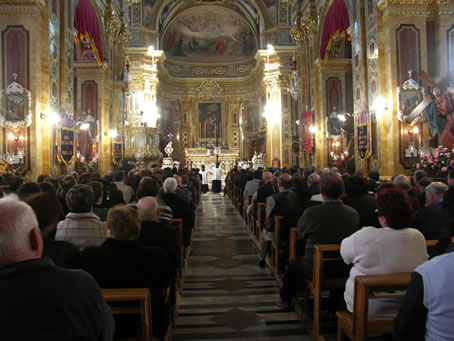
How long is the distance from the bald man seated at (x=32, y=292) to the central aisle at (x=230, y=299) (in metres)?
2.34

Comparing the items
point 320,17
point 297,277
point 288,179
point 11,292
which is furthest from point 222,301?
point 320,17

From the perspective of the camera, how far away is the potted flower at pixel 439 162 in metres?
7.67

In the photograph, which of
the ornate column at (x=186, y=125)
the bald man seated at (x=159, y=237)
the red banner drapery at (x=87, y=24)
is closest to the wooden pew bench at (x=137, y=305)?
the bald man seated at (x=159, y=237)

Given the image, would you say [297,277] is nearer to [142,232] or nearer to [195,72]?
[142,232]

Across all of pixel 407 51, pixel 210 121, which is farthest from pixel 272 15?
pixel 407 51

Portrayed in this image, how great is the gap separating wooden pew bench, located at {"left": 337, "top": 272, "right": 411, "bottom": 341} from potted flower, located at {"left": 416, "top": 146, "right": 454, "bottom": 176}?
19.1ft

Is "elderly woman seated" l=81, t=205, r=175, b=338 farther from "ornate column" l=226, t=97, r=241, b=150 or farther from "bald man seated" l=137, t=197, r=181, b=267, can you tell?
"ornate column" l=226, t=97, r=241, b=150

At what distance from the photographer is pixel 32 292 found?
→ 1.48m

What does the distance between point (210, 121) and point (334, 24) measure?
1816 cm

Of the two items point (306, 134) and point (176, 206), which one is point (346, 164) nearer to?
point (306, 134)

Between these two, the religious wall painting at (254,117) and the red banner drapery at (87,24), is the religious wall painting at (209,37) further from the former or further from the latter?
the red banner drapery at (87,24)

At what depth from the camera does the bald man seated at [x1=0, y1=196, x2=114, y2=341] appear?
4.80 feet

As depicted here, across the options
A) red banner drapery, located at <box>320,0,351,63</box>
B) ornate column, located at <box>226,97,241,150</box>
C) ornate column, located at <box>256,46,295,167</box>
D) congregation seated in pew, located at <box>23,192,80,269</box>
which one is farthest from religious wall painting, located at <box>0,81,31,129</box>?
ornate column, located at <box>226,97,241,150</box>

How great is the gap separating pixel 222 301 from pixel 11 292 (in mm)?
3374
